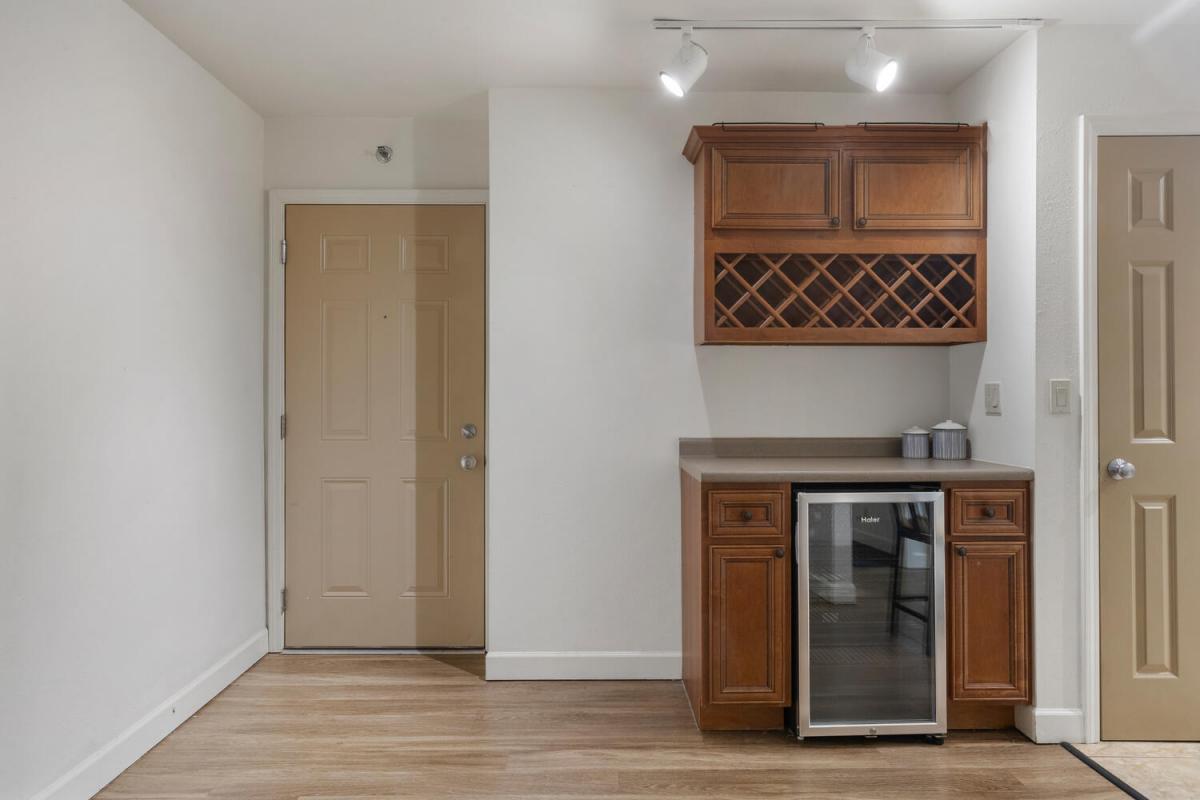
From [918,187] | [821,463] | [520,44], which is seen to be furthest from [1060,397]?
[520,44]

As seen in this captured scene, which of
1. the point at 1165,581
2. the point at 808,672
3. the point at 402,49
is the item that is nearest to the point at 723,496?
the point at 808,672

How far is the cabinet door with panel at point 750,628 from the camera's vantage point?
2678 mm

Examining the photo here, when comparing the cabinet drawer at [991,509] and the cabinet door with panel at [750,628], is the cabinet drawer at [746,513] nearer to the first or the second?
the cabinet door with panel at [750,628]

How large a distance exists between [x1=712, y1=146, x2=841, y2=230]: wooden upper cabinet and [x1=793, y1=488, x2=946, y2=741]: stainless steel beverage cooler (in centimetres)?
107

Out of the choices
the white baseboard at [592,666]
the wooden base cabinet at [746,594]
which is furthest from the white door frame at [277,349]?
the wooden base cabinet at [746,594]

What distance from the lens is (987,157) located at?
118 inches

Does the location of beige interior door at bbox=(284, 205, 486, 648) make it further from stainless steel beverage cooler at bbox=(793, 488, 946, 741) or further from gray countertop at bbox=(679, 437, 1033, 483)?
stainless steel beverage cooler at bbox=(793, 488, 946, 741)

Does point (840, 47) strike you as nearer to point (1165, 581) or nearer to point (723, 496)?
point (723, 496)

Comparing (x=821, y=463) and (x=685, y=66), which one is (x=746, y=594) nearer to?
(x=821, y=463)

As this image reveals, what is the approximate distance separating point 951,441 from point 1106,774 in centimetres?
122

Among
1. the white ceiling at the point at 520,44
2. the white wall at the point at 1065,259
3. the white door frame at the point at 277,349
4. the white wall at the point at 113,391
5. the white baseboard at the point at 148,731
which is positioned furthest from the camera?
the white door frame at the point at 277,349

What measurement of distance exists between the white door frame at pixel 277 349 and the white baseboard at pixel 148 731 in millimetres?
248

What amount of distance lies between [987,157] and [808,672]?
2.06 metres

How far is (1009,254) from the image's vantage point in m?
2.86
